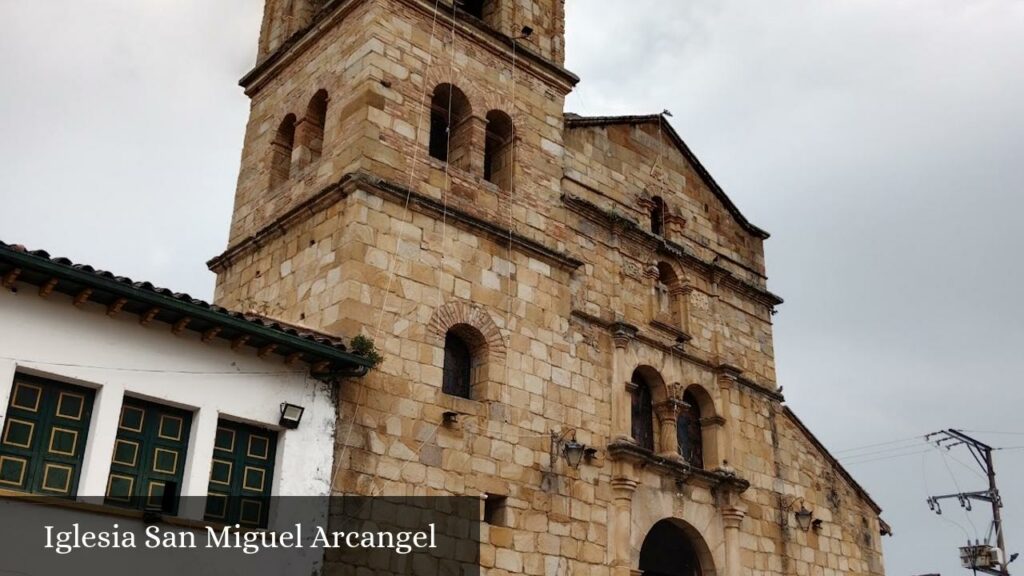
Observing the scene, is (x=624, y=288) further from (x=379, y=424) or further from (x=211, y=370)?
(x=211, y=370)

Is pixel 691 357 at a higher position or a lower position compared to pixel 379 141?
lower

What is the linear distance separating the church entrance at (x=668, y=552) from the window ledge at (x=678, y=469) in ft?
2.61

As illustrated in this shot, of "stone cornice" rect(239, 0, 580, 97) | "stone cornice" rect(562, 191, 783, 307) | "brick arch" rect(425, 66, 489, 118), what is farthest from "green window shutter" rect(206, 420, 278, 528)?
"stone cornice" rect(239, 0, 580, 97)

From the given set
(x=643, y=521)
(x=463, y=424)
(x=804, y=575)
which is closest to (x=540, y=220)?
(x=463, y=424)

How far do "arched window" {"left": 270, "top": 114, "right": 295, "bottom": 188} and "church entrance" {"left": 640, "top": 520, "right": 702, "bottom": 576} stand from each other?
819cm

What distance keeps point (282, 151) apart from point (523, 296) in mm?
4935

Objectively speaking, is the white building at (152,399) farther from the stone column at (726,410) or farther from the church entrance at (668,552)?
the stone column at (726,410)

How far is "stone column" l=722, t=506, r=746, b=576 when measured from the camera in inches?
632

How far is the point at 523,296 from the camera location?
14.8m

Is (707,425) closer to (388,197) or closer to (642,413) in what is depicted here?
(642,413)

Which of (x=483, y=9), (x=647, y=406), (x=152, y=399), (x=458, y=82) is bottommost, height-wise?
(x=152, y=399)

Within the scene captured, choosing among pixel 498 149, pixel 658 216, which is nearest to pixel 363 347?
pixel 498 149

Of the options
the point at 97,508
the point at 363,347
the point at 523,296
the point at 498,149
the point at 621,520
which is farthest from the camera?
the point at 498,149

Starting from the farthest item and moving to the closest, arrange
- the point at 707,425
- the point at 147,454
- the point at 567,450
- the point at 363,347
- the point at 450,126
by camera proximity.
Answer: the point at 707,425 < the point at 450,126 < the point at 567,450 < the point at 363,347 < the point at 147,454
